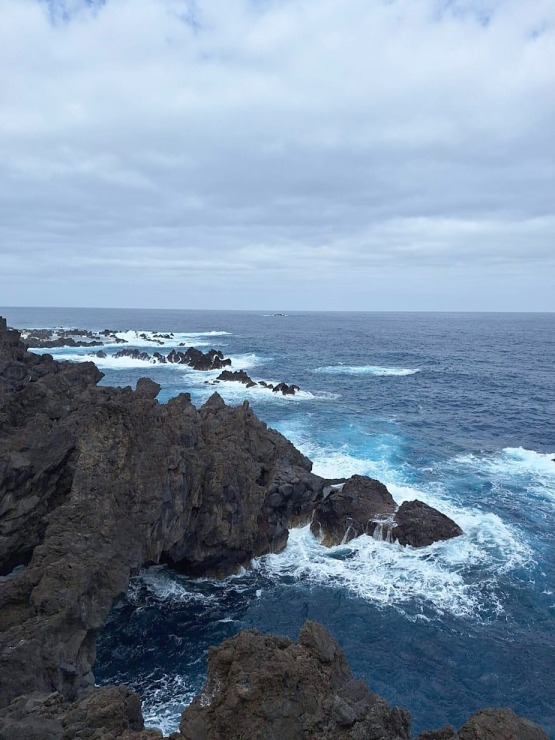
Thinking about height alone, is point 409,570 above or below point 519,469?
below

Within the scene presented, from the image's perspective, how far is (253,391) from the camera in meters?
70.7

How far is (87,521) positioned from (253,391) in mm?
52780

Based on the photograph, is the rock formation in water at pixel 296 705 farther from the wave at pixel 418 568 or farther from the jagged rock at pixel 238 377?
the jagged rock at pixel 238 377

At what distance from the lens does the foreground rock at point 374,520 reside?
2955 cm

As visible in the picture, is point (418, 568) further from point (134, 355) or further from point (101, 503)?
point (134, 355)

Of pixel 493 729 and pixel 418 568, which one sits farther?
pixel 418 568

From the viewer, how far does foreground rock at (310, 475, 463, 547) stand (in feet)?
96.9

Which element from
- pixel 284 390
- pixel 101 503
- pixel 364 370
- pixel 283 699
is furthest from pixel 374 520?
pixel 364 370

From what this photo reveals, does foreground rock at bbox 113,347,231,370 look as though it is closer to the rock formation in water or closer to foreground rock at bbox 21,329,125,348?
foreground rock at bbox 21,329,125,348

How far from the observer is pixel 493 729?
31.6 ft

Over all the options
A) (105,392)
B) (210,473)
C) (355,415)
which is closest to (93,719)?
(210,473)

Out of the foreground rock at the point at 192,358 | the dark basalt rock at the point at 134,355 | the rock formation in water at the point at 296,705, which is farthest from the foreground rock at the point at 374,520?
the dark basalt rock at the point at 134,355

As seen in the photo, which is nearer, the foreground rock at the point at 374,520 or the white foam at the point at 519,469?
the foreground rock at the point at 374,520

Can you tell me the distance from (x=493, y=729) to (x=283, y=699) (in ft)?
14.3
